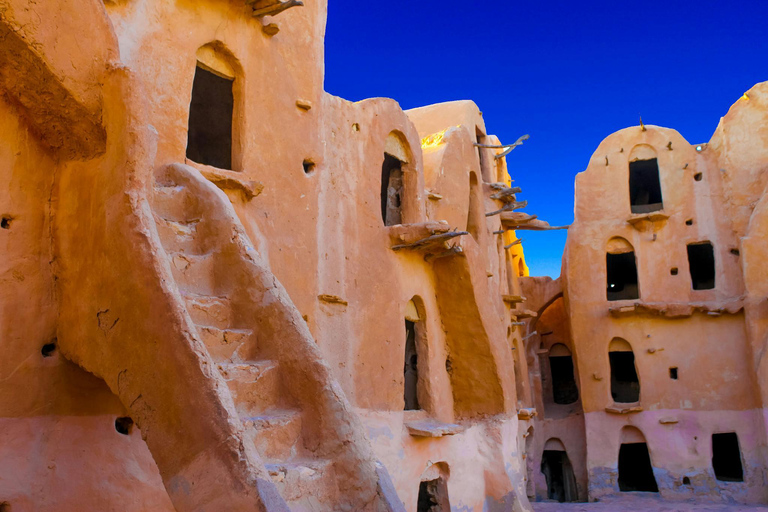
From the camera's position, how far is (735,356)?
19.7 meters

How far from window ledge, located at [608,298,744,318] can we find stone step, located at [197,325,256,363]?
17.8 m

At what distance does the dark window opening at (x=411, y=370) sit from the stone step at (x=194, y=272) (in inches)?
295

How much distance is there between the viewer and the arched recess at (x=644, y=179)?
22891 mm

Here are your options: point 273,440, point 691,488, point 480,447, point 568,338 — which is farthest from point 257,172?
point 568,338

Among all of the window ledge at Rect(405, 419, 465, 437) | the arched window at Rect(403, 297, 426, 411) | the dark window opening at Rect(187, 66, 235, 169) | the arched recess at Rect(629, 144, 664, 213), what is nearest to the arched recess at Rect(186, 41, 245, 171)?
the dark window opening at Rect(187, 66, 235, 169)

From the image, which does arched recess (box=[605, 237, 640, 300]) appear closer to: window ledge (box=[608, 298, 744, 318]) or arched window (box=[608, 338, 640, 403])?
window ledge (box=[608, 298, 744, 318])

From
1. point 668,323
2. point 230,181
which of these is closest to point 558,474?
point 668,323

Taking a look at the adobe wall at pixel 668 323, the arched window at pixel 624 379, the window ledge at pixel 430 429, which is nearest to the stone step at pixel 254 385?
the window ledge at pixel 430 429

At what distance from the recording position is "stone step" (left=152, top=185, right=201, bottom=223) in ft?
18.8

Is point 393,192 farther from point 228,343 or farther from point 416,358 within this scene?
point 228,343

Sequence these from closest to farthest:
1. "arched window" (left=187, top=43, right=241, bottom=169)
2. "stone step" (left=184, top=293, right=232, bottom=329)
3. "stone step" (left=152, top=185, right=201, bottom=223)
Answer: "stone step" (left=184, top=293, right=232, bottom=329) → "stone step" (left=152, top=185, right=201, bottom=223) → "arched window" (left=187, top=43, right=241, bottom=169)

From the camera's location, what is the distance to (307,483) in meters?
4.25

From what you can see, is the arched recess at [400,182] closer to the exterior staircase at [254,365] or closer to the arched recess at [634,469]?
the exterior staircase at [254,365]

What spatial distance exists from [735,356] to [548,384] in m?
6.97
